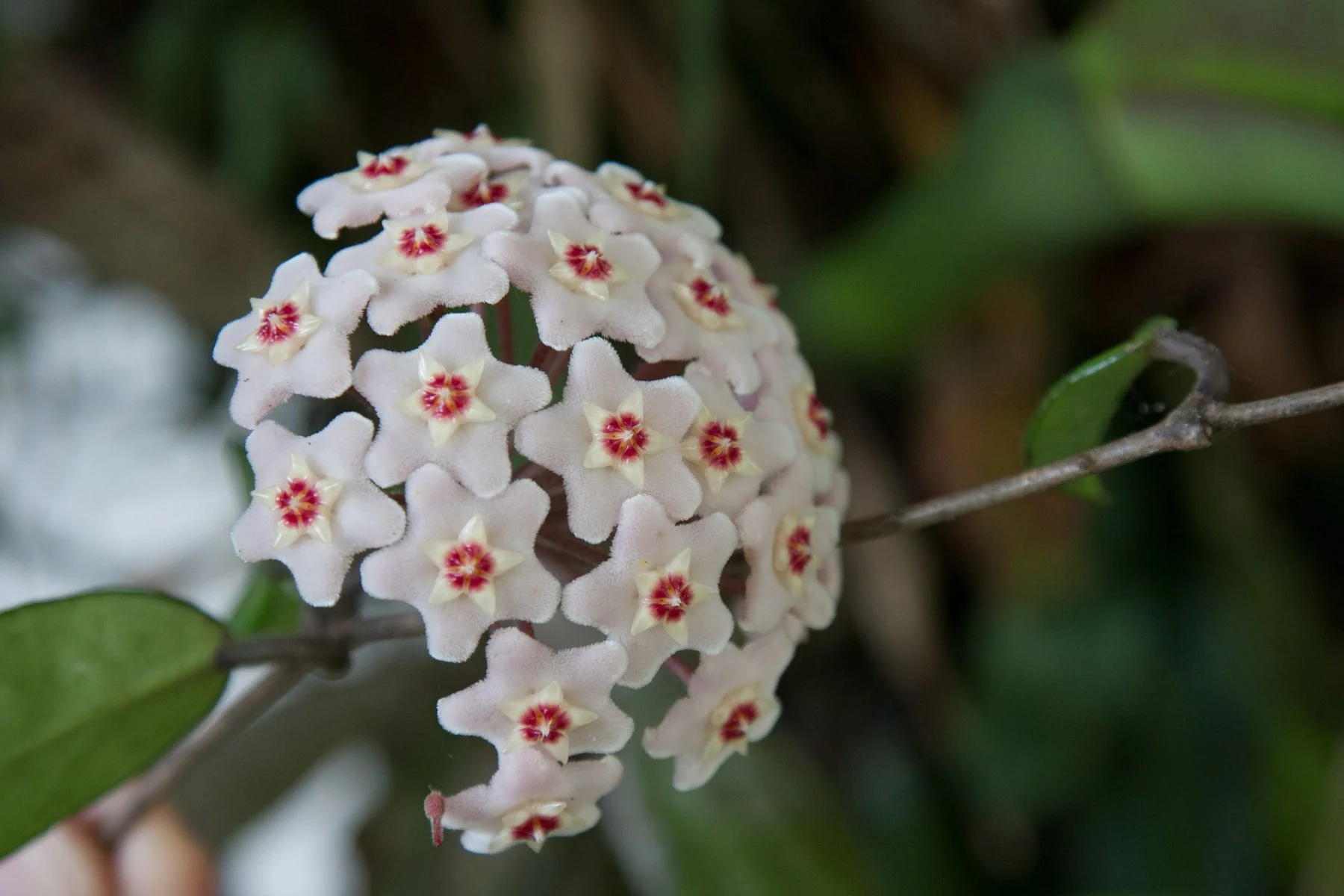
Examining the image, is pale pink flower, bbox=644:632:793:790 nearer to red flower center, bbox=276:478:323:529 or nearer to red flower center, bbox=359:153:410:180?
red flower center, bbox=276:478:323:529

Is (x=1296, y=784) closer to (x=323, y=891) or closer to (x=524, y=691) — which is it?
(x=524, y=691)

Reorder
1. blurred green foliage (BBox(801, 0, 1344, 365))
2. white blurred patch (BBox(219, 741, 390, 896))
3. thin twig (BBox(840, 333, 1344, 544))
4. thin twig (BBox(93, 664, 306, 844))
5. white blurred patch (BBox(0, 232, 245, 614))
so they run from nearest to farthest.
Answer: thin twig (BBox(840, 333, 1344, 544)) → thin twig (BBox(93, 664, 306, 844)) → blurred green foliage (BBox(801, 0, 1344, 365)) → white blurred patch (BBox(219, 741, 390, 896)) → white blurred patch (BBox(0, 232, 245, 614))

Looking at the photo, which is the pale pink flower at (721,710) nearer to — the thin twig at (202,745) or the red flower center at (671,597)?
the red flower center at (671,597)

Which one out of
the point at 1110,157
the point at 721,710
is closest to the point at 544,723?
the point at 721,710

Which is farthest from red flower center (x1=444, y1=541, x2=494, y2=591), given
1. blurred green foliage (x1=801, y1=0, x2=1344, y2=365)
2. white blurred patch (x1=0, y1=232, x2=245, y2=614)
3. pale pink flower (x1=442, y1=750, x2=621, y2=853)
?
white blurred patch (x1=0, y1=232, x2=245, y2=614)

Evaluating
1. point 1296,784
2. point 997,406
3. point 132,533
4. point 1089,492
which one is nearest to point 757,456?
point 1089,492

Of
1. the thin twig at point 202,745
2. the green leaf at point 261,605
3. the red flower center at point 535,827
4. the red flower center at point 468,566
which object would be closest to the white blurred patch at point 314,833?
the thin twig at point 202,745

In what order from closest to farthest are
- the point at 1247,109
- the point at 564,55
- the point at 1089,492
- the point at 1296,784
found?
the point at 1089,492
the point at 1247,109
the point at 1296,784
the point at 564,55

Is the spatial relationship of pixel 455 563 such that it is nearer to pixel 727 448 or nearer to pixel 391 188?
pixel 727 448
